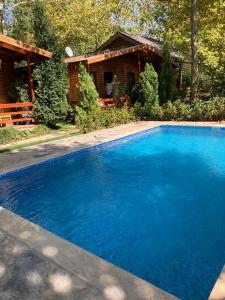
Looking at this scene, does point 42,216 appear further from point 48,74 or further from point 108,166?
point 48,74

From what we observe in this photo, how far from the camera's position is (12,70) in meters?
15.3

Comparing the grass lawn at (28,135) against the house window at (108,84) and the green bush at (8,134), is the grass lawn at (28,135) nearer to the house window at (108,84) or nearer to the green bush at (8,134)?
the green bush at (8,134)

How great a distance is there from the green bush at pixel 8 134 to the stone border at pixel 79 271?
7.14 meters

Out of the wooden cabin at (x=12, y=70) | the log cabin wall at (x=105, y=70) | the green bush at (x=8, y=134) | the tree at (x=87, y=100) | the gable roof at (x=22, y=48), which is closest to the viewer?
the green bush at (x=8, y=134)

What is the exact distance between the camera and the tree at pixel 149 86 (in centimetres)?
1544

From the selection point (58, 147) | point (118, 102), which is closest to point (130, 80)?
point (118, 102)

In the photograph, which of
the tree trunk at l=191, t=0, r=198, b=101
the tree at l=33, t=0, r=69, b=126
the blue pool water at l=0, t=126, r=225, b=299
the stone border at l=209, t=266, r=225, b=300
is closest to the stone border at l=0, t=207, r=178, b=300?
the stone border at l=209, t=266, r=225, b=300

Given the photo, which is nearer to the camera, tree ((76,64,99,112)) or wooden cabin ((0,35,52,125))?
wooden cabin ((0,35,52,125))

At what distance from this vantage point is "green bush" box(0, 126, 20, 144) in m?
10.7

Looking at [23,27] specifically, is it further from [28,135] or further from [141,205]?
[141,205]

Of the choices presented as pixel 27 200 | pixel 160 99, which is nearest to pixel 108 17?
pixel 160 99

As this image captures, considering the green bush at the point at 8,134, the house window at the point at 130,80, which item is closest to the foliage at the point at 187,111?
the house window at the point at 130,80

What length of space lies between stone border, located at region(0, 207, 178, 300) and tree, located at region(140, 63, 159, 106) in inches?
490

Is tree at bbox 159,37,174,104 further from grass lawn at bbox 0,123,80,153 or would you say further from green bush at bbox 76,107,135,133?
grass lawn at bbox 0,123,80,153
